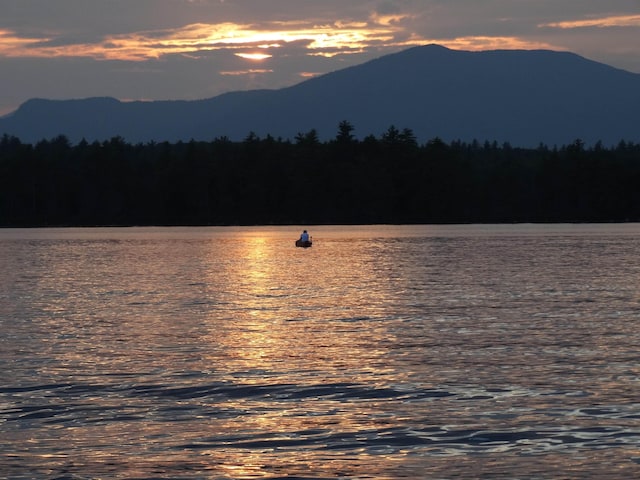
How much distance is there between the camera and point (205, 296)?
57.9m

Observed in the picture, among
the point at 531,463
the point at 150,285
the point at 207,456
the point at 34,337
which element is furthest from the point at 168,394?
the point at 150,285

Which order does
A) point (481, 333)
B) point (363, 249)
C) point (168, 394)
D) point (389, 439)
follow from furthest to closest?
1. point (363, 249)
2. point (481, 333)
3. point (168, 394)
4. point (389, 439)

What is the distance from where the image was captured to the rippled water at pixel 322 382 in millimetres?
20516

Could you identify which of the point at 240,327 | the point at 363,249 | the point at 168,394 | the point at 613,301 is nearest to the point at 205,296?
the point at 240,327

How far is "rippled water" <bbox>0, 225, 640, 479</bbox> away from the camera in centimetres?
2052

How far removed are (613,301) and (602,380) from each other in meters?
23.9

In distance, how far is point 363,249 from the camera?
118562mm

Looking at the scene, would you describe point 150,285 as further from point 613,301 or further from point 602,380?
point 602,380

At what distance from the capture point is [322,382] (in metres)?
28.6

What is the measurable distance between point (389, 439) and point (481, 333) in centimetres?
1759

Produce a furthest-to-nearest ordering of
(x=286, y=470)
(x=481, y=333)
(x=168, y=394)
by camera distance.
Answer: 1. (x=481, y=333)
2. (x=168, y=394)
3. (x=286, y=470)

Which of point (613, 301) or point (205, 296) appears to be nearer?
point (613, 301)

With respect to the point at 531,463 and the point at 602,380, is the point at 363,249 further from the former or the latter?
the point at 531,463

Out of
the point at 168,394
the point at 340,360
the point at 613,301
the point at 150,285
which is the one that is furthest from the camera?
the point at 150,285
